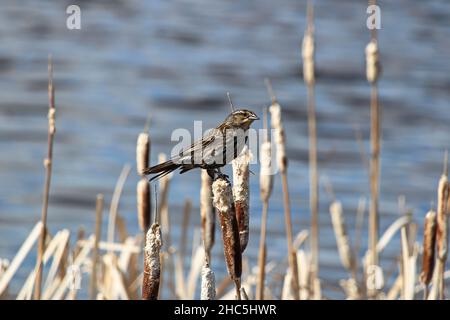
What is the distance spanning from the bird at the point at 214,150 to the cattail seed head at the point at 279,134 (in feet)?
1.79

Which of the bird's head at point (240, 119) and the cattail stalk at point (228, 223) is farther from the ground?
the bird's head at point (240, 119)

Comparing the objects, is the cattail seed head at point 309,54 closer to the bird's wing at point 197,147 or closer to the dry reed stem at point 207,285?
the bird's wing at point 197,147

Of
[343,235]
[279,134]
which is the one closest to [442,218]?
[279,134]

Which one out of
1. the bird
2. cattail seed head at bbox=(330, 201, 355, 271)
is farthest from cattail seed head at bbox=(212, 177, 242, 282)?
cattail seed head at bbox=(330, 201, 355, 271)

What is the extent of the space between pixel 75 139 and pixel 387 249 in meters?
3.95

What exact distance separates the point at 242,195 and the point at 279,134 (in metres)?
0.82

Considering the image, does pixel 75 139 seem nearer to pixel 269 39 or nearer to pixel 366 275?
pixel 269 39

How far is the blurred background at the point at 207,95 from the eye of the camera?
8.87m

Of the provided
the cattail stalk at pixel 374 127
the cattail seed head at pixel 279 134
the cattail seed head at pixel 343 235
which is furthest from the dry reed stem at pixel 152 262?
the cattail seed head at pixel 343 235

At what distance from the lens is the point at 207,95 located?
12148 mm

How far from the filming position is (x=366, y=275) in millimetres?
5102

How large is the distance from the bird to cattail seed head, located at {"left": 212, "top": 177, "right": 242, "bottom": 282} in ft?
0.55
